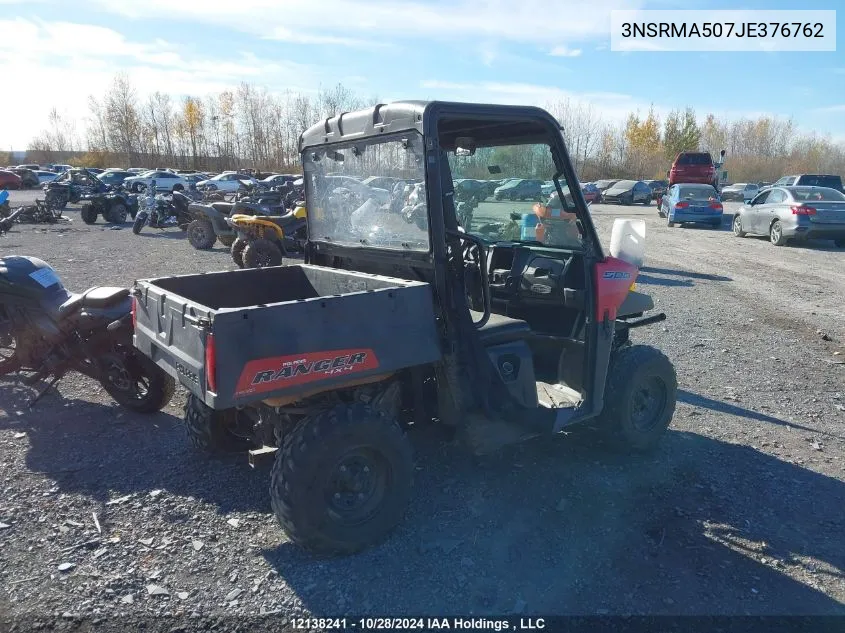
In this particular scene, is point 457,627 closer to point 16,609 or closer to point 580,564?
point 580,564

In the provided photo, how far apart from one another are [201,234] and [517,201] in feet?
39.2

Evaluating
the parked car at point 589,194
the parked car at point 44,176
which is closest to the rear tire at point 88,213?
the parked car at point 589,194

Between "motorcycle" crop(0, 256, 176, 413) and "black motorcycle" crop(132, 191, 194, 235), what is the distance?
1284 cm

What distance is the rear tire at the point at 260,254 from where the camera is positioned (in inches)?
426

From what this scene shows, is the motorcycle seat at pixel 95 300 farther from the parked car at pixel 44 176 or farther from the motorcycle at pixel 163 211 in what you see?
the parked car at pixel 44 176

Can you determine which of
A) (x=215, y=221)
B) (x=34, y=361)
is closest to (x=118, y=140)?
(x=215, y=221)

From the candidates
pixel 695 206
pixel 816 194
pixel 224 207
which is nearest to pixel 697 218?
pixel 695 206

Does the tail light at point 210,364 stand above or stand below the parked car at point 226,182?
below

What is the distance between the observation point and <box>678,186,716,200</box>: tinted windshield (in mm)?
20000

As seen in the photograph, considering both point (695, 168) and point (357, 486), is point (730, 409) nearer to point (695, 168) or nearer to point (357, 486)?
point (357, 486)

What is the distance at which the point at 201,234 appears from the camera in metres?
14.7

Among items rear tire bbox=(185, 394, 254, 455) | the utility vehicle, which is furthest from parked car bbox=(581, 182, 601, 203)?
rear tire bbox=(185, 394, 254, 455)

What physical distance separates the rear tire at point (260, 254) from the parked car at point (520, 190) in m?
7.18

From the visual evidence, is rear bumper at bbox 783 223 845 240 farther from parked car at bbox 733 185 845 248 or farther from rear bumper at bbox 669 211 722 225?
rear bumper at bbox 669 211 722 225
